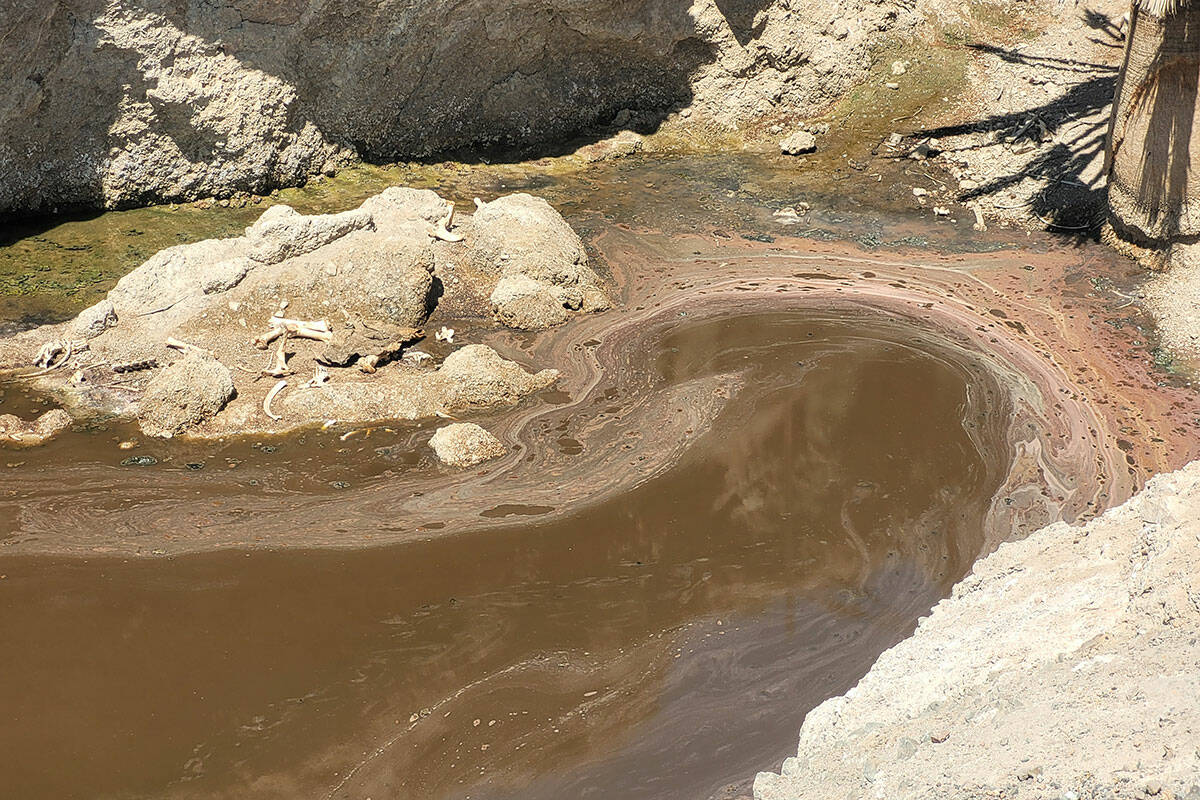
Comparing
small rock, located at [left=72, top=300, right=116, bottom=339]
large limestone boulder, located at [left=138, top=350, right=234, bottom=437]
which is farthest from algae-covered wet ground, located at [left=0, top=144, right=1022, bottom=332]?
large limestone boulder, located at [left=138, top=350, right=234, bottom=437]

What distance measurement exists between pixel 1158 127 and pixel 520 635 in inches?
405

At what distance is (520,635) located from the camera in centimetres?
838

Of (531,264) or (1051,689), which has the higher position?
(531,264)

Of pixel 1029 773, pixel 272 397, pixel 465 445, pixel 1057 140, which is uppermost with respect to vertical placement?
pixel 1057 140

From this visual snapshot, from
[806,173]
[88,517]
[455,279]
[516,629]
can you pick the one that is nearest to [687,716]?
[516,629]

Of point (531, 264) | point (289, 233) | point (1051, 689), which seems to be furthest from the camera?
point (531, 264)

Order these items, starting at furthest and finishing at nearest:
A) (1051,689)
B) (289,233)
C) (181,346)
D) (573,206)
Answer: (573,206)
(289,233)
(181,346)
(1051,689)

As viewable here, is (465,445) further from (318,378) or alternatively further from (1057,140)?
(1057,140)

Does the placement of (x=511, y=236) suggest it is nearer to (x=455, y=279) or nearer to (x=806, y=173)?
(x=455, y=279)

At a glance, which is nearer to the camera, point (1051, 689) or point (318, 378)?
point (1051, 689)

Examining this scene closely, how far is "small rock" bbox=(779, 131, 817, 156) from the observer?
1677 centimetres

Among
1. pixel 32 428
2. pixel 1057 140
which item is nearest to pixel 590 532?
pixel 32 428

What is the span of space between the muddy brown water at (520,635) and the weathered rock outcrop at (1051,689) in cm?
101

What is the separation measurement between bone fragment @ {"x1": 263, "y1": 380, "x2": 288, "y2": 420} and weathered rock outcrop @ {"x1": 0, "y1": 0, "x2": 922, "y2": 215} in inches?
207
